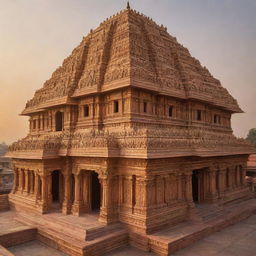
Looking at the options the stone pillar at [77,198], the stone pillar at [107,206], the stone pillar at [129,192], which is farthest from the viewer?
the stone pillar at [77,198]

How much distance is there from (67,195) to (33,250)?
3.50 meters

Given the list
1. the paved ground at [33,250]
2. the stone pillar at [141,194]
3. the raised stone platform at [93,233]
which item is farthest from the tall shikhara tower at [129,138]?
the paved ground at [33,250]

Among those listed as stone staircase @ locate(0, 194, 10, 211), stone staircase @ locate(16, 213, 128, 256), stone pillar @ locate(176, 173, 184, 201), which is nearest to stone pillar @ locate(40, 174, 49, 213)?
stone staircase @ locate(16, 213, 128, 256)

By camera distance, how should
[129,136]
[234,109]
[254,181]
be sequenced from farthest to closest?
[254,181] → [234,109] → [129,136]

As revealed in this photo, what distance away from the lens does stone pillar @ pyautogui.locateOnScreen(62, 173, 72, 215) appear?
47.7ft

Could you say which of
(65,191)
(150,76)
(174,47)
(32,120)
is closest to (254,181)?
(174,47)

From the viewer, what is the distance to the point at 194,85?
1767 centimetres

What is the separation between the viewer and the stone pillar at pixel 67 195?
14547mm

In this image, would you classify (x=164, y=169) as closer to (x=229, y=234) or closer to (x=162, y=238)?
(x=162, y=238)

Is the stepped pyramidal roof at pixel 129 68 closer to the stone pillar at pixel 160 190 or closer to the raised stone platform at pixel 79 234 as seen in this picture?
the stone pillar at pixel 160 190

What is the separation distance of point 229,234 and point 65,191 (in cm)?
901

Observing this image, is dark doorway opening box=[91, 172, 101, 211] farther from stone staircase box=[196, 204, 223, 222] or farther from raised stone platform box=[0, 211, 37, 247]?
stone staircase box=[196, 204, 223, 222]

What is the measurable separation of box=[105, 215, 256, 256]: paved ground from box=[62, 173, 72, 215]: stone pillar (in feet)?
13.8

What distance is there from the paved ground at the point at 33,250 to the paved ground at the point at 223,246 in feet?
8.78
